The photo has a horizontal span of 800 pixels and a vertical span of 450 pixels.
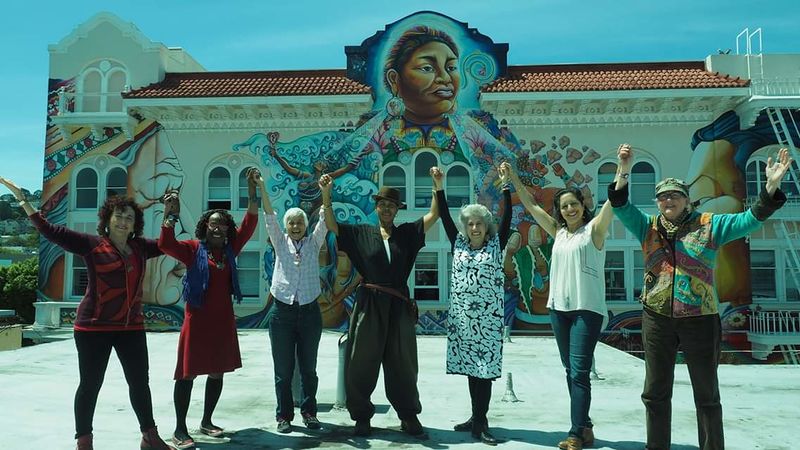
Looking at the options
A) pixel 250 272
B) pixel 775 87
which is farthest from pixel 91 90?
pixel 775 87

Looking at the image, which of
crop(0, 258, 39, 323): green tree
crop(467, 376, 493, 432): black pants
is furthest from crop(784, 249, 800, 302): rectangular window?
crop(0, 258, 39, 323): green tree

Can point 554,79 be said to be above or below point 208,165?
above

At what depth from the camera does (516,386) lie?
26.9ft

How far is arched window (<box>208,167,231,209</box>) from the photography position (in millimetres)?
19094

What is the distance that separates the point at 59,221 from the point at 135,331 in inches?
653

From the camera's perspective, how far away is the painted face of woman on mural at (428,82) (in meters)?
18.1

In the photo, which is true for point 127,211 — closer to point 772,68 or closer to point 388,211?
point 388,211

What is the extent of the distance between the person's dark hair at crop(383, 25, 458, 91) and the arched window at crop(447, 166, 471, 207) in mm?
3122

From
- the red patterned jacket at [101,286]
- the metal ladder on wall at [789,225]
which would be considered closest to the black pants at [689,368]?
the red patterned jacket at [101,286]

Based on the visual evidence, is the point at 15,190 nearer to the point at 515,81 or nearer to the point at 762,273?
the point at 515,81

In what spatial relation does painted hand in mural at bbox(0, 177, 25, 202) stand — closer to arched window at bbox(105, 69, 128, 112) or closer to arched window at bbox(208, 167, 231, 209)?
arched window at bbox(208, 167, 231, 209)

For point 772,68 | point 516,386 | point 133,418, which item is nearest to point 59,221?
point 133,418

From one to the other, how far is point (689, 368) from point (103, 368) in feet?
14.5

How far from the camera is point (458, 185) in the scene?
60.4 ft
